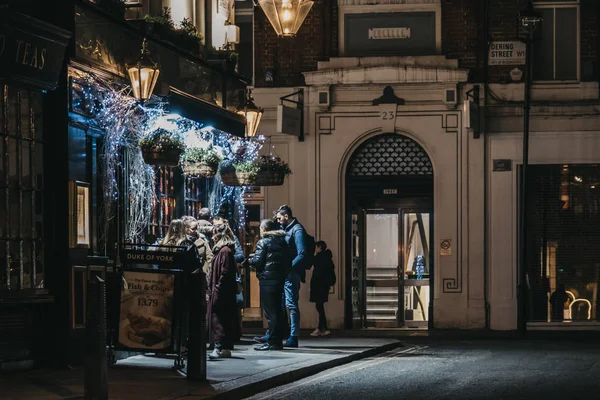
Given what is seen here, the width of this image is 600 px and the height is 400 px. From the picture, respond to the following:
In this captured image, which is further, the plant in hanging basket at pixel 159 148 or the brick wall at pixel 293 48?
the brick wall at pixel 293 48

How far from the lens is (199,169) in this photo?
1928 centimetres

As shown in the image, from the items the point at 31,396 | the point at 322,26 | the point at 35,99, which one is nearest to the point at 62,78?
the point at 35,99

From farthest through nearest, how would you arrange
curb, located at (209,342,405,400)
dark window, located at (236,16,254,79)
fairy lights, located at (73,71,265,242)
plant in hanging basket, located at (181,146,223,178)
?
1. dark window, located at (236,16,254,79)
2. plant in hanging basket, located at (181,146,223,178)
3. fairy lights, located at (73,71,265,242)
4. curb, located at (209,342,405,400)

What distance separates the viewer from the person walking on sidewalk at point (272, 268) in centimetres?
1761

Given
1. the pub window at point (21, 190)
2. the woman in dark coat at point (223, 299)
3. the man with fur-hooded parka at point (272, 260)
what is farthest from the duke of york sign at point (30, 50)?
the man with fur-hooded parka at point (272, 260)

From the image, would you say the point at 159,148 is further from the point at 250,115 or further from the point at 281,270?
the point at 250,115

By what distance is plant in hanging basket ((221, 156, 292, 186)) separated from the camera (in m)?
20.7

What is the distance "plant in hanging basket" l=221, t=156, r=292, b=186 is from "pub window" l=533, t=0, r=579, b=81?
8.24 m

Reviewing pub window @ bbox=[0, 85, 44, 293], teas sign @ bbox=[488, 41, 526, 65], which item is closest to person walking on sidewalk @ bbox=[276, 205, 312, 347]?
pub window @ bbox=[0, 85, 44, 293]

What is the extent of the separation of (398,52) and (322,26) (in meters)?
1.76

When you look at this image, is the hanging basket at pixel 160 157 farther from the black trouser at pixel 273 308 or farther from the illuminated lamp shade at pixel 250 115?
the illuminated lamp shade at pixel 250 115

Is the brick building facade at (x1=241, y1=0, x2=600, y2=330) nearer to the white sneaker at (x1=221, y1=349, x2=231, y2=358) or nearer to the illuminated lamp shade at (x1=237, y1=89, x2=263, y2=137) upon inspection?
the illuminated lamp shade at (x1=237, y1=89, x2=263, y2=137)

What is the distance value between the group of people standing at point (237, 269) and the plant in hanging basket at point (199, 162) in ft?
3.95

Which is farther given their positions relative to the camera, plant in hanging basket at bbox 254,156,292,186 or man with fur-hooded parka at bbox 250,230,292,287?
plant in hanging basket at bbox 254,156,292,186
